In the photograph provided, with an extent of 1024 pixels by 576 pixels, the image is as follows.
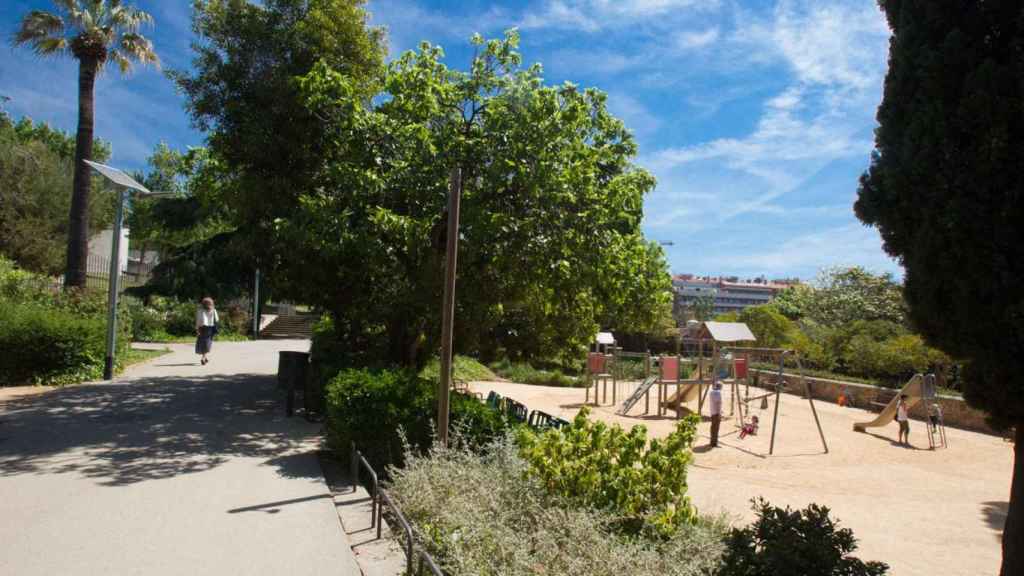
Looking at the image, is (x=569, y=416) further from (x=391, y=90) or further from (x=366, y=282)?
(x=391, y=90)

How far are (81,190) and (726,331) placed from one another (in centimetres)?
1776

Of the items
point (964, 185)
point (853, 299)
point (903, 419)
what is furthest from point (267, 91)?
point (853, 299)

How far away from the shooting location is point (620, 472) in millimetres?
4863

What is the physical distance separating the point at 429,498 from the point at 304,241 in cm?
560

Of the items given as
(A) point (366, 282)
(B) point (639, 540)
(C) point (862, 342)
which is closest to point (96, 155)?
(A) point (366, 282)

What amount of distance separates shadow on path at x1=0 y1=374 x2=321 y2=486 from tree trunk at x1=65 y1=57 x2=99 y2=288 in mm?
6144

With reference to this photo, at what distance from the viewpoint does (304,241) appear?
9.52 m

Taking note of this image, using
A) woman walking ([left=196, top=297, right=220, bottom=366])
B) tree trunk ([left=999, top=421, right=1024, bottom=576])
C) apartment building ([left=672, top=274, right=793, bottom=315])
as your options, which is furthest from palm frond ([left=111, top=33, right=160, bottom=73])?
apartment building ([left=672, top=274, right=793, bottom=315])

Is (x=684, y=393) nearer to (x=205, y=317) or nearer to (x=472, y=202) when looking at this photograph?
(x=472, y=202)

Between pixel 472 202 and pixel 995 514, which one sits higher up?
pixel 472 202

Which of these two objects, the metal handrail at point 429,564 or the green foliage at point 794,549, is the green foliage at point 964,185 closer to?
the green foliage at point 794,549

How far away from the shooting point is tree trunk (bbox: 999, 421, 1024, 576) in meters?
3.43

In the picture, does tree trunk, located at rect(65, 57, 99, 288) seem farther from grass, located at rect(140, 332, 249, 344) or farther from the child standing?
the child standing

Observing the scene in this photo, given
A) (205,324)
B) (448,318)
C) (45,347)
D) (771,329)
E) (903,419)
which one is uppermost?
(448,318)
